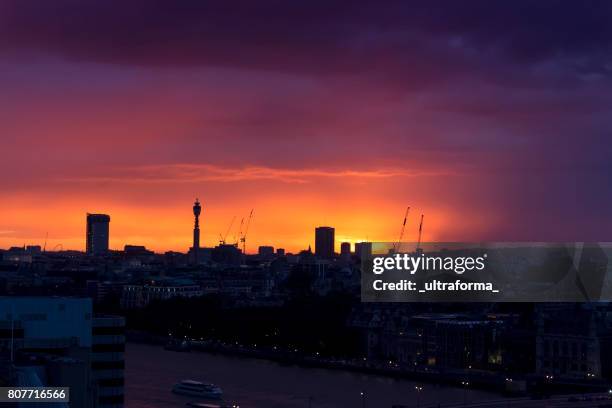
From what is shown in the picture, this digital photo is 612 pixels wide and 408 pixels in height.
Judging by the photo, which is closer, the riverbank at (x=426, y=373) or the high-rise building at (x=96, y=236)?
the riverbank at (x=426, y=373)

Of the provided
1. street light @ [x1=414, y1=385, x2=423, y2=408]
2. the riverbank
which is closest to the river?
street light @ [x1=414, y1=385, x2=423, y2=408]

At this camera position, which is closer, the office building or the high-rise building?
the office building

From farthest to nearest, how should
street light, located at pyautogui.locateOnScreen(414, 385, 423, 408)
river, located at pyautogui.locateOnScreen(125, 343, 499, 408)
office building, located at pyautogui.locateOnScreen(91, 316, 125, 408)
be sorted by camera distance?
1. street light, located at pyautogui.locateOnScreen(414, 385, 423, 408)
2. river, located at pyautogui.locateOnScreen(125, 343, 499, 408)
3. office building, located at pyautogui.locateOnScreen(91, 316, 125, 408)

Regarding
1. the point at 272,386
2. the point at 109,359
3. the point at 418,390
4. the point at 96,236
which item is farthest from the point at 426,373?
the point at 96,236

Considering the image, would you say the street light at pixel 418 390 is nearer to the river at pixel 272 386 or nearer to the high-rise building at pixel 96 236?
the river at pixel 272 386

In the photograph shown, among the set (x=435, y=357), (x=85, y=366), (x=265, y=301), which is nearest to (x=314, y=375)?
(x=435, y=357)

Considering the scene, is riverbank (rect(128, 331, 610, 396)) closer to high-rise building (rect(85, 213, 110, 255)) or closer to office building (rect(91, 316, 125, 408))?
office building (rect(91, 316, 125, 408))

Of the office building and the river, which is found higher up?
the office building

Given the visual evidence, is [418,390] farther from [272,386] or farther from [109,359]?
[109,359]

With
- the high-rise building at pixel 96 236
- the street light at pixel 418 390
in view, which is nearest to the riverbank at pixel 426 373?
the street light at pixel 418 390

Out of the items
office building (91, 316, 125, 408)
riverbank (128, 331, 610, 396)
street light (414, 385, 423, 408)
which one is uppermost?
office building (91, 316, 125, 408)
